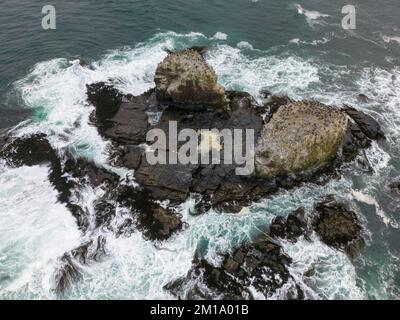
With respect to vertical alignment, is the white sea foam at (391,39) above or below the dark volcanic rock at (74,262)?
above

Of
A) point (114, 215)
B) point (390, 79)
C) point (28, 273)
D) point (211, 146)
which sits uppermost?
point (390, 79)

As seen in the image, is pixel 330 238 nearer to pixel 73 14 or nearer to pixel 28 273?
pixel 28 273

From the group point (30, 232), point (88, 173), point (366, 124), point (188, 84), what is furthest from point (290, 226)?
point (30, 232)

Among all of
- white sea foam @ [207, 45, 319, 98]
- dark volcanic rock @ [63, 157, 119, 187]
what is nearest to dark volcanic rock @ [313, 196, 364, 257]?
white sea foam @ [207, 45, 319, 98]

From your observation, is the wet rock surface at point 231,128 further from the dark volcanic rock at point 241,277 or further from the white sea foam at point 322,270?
the white sea foam at point 322,270

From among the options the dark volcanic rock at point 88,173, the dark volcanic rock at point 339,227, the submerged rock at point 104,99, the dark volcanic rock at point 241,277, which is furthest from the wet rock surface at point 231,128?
the dark volcanic rock at point 241,277

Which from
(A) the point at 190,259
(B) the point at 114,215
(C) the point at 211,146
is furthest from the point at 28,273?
(C) the point at 211,146
